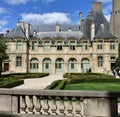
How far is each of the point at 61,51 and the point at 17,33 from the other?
978 centimetres

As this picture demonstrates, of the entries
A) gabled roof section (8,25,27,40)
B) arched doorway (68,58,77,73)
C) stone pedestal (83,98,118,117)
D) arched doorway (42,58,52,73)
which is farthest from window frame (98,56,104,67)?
stone pedestal (83,98,118,117)

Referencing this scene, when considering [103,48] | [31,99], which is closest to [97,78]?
[103,48]

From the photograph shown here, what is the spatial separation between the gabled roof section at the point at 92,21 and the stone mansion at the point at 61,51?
36.4 inches

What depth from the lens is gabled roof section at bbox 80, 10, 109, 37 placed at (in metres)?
53.7

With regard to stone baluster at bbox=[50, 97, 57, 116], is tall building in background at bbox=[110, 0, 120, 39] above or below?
above

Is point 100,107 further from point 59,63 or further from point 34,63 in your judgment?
point 34,63

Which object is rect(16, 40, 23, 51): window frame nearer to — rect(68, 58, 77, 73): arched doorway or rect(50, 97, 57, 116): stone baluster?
rect(68, 58, 77, 73): arched doorway

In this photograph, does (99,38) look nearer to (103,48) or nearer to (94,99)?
(103,48)

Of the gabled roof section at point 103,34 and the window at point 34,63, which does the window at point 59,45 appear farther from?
the gabled roof section at point 103,34

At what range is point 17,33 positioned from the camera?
51.3m

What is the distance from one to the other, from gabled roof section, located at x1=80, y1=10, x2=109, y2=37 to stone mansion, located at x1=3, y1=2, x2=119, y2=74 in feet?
3.03

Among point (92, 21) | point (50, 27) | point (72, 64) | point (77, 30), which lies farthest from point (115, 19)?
point (72, 64)

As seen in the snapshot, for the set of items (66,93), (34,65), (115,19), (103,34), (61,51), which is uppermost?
(115,19)

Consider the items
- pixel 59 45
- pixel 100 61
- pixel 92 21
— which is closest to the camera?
pixel 100 61
